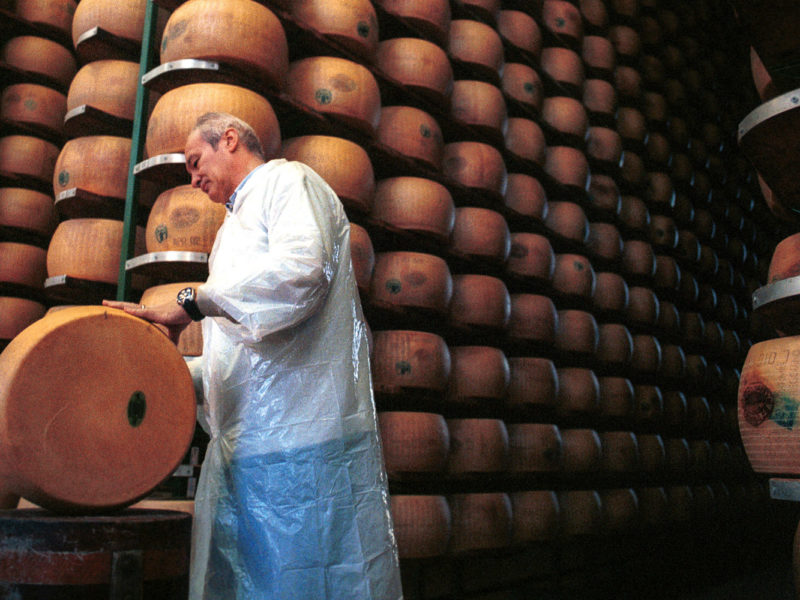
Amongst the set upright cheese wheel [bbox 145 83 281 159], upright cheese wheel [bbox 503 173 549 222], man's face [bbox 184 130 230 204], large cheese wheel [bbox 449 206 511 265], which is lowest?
man's face [bbox 184 130 230 204]

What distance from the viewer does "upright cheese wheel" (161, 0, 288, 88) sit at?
7.26 feet

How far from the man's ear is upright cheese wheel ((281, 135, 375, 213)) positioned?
914 mm

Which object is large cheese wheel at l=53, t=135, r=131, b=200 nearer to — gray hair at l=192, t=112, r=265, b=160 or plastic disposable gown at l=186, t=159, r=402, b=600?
gray hair at l=192, t=112, r=265, b=160

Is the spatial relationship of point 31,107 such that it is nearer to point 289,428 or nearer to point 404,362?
point 404,362

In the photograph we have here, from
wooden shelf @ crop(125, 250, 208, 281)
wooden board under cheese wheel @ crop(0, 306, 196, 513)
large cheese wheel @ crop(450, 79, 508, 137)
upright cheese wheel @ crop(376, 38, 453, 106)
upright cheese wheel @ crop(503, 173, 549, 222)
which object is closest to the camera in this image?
wooden board under cheese wheel @ crop(0, 306, 196, 513)

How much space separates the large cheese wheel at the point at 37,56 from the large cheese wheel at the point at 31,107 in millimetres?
70

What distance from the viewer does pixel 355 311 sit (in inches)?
56.5

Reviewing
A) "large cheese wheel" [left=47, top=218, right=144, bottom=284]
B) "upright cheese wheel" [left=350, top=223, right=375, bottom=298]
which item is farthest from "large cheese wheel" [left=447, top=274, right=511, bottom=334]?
"large cheese wheel" [left=47, top=218, right=144, bottom=284]

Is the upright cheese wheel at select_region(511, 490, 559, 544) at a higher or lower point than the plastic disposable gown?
lower

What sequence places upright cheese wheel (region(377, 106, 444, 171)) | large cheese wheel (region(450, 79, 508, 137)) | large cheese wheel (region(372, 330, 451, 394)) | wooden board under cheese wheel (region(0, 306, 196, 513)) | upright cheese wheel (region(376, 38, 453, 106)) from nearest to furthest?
wooden board under cheese wheel (region(0, 306, 196, 513)), large cheese wheel (region(372, 330, 451, 394)), upright cheese wheel (region(377, 106, 444, 171)), upright cheese wheel (region(376, 38, 453, 106)), large cheese wheel (region(450, 79, 508, 137))

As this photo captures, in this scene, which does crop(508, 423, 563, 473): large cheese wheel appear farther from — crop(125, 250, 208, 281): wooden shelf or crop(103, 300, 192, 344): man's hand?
crop(103, 300, 192, 344): man's hand

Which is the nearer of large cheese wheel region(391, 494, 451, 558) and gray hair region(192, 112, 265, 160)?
gray hair region(192, 112, 265, 160)

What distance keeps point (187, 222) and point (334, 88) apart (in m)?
0.77

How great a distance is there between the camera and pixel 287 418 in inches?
51.1
